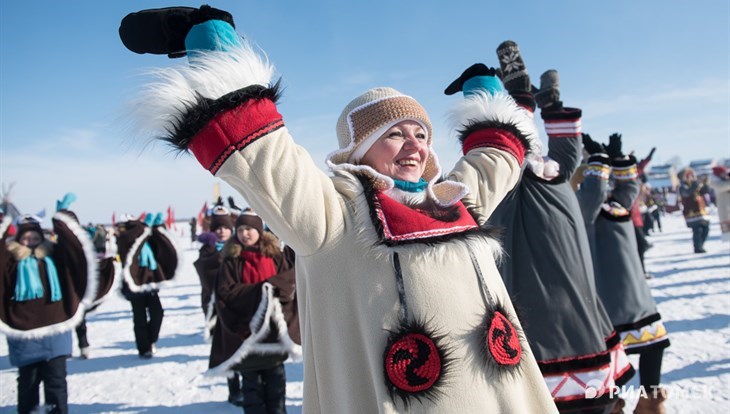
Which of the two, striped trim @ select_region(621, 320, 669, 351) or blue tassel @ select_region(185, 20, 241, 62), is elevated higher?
blue tassel @ select_region(185, 20, 241, 62)

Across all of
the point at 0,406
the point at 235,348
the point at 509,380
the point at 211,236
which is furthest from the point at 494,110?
the point at 0,406

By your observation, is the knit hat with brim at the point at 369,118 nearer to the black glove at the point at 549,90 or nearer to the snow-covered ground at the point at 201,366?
the black glove at the point at 549,90

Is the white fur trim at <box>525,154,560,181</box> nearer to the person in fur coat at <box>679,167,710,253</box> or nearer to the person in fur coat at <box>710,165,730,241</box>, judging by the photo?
the person in fur coat at <box>710,165,730,241</box>

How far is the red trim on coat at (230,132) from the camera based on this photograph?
1120 mm

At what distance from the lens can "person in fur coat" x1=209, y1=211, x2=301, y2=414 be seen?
360 centimetres

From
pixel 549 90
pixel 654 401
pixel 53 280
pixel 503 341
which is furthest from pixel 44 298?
pixel 654 401

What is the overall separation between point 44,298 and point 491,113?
173 inches

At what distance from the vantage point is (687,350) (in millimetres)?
4949

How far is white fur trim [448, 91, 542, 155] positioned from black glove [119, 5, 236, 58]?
1.07 m

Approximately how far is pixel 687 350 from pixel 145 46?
5.76 m

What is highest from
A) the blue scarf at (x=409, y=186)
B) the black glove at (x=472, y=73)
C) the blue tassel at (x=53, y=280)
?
the black glove at (x=472, y=73)

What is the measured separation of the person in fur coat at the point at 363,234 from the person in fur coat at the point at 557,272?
40.4 inches

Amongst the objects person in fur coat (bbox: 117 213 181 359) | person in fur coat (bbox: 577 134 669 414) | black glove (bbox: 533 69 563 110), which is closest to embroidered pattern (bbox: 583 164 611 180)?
person in fur coat (bbox: 577 134 669 414)

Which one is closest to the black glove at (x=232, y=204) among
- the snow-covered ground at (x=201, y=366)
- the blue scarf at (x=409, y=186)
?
the snow-covered ground at (x=201, y=366)
